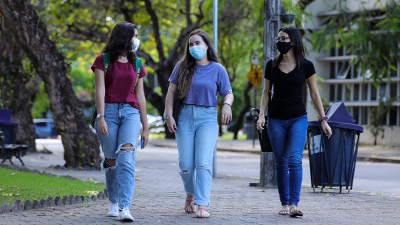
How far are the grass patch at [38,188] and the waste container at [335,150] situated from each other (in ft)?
9.55

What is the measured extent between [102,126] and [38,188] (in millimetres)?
2810

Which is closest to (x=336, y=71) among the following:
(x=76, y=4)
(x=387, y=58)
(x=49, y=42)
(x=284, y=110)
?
(x=387, y=58)

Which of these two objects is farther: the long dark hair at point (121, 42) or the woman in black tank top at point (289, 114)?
the woman in black tank top at point (289, 114)

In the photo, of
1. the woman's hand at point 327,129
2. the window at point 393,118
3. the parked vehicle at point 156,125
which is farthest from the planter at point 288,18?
the parked vehicle at point 156,125

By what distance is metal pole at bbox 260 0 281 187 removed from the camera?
10000mm

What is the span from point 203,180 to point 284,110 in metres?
1.08

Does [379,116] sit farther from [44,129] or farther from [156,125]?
[44,129]

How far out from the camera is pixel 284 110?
6.54 meters

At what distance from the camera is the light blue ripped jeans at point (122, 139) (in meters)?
6.01

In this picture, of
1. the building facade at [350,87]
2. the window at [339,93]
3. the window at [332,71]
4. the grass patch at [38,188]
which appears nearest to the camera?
the grass patch at [38,188]

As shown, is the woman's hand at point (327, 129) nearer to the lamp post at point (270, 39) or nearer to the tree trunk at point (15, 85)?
the lamp post at point (270, 39)

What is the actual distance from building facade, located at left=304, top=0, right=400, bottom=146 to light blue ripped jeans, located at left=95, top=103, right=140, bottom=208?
910 inches

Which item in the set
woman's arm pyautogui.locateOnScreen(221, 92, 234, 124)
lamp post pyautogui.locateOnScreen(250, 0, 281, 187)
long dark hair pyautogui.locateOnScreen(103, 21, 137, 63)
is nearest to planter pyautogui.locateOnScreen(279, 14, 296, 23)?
lamp post pyautogui.locateOnScreen(250, 0, 281, 187)

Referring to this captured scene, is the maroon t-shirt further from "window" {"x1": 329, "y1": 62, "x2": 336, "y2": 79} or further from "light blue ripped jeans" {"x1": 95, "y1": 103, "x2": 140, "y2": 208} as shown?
"window" {"x1": 329, "y1": 62, "x2": 336, "y2": 79}
